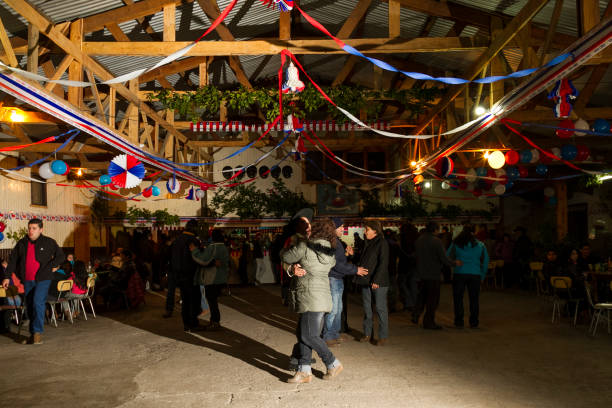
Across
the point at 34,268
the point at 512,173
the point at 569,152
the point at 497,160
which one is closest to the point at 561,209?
the point at 512,173

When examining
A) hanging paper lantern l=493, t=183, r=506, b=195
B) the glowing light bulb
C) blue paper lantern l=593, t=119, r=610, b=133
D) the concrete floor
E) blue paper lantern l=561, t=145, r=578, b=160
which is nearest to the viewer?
the concrete floor

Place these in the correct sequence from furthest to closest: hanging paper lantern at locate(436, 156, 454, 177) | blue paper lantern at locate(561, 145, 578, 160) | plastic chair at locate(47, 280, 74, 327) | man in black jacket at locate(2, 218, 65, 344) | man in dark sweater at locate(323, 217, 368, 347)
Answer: hanging paper lantern at locate(436, 156, 454, 177), blue paper lantern at locate(561, 145, 578, 160), plastic chair at locate(47, 280, 74, 327), man in black jacket at locate(2, 218, 65, 344), man in dark sweater at locate(323, 217, 368, 347)

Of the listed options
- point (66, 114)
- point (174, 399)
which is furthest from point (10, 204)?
point (174, 399)

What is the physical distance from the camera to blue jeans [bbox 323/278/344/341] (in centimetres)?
624

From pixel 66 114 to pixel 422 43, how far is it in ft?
15.2

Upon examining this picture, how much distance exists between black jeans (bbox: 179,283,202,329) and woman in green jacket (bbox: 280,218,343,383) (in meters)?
3.00

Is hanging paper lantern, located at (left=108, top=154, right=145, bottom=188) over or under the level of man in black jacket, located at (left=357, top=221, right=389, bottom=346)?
over

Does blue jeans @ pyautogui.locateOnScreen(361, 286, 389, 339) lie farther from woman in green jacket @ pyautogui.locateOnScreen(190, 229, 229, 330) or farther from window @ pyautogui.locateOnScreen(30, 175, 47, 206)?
window @ pyautogui.locateOnScreen(30, 175, 47, 206)

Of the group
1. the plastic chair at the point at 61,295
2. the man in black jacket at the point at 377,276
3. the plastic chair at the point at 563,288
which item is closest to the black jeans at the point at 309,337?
Result: the man in black jacket at the point at 377,276

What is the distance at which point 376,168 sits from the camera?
18188 millimetres

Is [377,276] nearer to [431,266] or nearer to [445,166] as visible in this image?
[431,266]

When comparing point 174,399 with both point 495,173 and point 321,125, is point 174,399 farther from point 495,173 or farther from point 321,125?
point 495,173

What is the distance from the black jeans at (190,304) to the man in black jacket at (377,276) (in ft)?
8.15

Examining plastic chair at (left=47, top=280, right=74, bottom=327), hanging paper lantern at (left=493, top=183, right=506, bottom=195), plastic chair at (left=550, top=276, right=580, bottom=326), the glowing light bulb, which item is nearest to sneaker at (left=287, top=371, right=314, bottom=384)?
plastic chair at (left=550, top=276, right=580, bottom=326)
